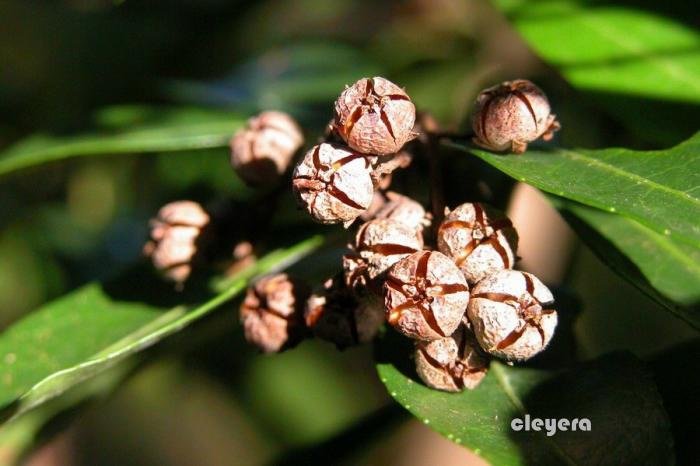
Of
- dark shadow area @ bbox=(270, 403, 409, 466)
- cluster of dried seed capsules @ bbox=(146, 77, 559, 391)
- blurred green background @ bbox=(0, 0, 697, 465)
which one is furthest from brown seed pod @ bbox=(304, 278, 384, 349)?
dark shadow area @ bbox=(270, 403, 409, 466)

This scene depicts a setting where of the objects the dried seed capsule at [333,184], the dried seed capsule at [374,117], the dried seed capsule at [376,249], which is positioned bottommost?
the dried seed capsule at [376,249]

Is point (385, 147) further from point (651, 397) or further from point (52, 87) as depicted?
→ point (52, 87)

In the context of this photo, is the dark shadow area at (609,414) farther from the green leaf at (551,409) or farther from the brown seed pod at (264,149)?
the brown seed pod at (264,149)

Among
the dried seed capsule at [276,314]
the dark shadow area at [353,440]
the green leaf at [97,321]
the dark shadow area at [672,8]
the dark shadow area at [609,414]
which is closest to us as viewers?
the dark shadow area at [609,414]

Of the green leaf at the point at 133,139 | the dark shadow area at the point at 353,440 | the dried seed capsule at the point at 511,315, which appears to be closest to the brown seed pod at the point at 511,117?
the dried seed capsule at the point at 511,315

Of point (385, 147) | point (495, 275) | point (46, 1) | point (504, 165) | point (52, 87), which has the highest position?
point (46, 1)

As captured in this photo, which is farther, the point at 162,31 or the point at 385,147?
the point at 162,31

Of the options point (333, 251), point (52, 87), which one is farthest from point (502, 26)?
point (52, 87)
